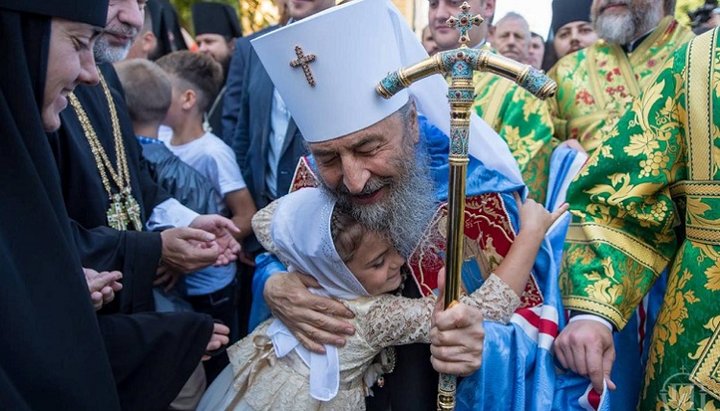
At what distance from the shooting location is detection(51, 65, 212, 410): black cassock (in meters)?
2.29

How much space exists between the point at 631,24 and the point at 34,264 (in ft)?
12.5

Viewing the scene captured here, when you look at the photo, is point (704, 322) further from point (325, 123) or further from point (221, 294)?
point (221, 294)

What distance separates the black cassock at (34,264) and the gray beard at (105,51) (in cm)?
110

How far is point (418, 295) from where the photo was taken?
2576 millimetres

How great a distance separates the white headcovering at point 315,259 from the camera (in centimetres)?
235

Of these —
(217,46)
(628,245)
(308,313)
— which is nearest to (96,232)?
(308,313)

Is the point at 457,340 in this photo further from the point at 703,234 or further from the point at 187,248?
the point at 187,248

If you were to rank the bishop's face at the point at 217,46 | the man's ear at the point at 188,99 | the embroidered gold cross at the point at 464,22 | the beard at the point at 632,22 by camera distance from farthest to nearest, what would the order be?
the bishop's face at the point at 217,46
the man's ear at the point at 188,99
the beard at the point at 632,22
the embroidered gold cross at the point at 464,22

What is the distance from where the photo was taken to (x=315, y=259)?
237cm

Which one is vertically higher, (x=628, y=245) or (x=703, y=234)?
(x=703, y=234)

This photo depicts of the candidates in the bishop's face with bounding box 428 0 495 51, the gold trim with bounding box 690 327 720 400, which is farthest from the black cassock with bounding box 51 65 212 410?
the bishop's face with bounding box 428 0 495 51

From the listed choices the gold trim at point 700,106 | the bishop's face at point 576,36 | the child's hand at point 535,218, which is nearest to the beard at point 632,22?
the bishop's face at point 576,36

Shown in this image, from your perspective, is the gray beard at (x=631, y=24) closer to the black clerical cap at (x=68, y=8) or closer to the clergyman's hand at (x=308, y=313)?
the clergyman's hand at (x=308, y=313)

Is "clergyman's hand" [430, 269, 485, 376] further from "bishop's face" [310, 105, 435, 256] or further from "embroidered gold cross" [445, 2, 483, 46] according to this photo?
"embroidered gold cross" [445, 2, 483, 46]
